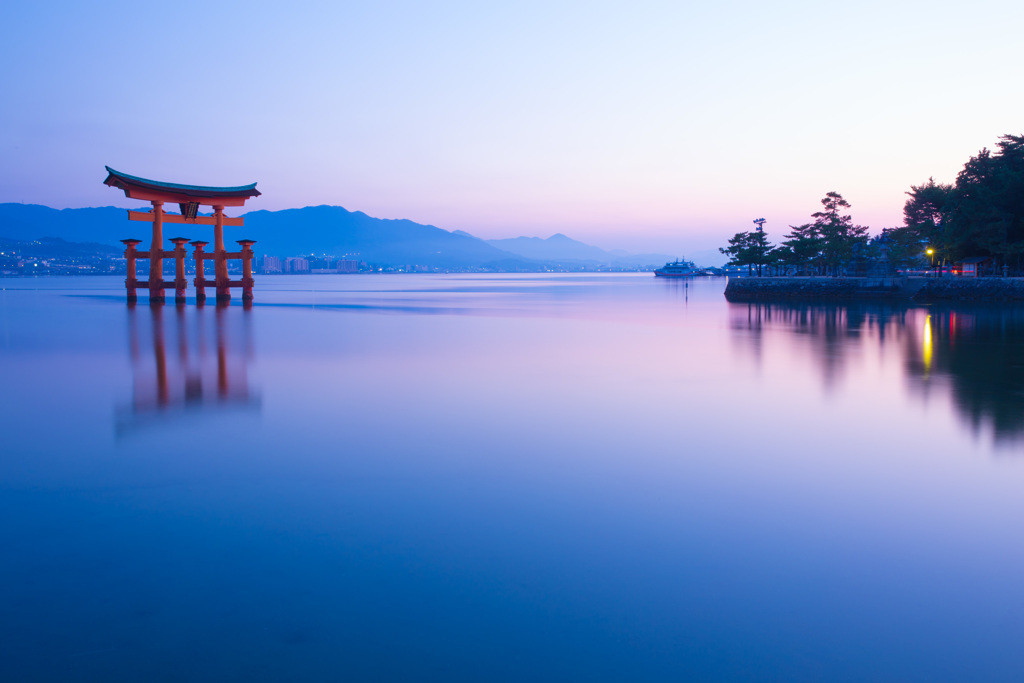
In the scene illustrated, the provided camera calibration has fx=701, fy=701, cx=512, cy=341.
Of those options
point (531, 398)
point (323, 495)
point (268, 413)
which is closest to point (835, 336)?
point (531, 398)

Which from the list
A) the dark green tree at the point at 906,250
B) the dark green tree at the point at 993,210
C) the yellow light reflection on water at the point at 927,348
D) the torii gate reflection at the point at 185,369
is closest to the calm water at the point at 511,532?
the torii gate reflection at the point at 185,369

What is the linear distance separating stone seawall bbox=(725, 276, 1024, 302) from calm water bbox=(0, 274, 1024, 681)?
35343mm

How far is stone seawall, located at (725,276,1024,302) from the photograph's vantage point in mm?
40753

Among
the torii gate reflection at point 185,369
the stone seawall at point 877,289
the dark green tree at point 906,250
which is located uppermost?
the dark green tree at point 906,250

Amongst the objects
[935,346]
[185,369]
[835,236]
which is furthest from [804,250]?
[185,369]

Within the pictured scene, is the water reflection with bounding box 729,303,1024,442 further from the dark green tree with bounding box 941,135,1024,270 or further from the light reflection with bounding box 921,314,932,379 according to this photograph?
the dark green tree with bounding box 941,135,1024,270

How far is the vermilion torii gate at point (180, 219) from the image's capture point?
30.2m

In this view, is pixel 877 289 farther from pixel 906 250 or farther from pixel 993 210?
pixel 906 250

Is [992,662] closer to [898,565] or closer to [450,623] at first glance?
[898,565]

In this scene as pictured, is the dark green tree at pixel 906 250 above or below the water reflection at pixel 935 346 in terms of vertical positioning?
above

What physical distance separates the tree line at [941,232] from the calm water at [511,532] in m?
38.4

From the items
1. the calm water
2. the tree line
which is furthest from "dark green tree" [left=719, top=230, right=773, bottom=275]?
the calm water

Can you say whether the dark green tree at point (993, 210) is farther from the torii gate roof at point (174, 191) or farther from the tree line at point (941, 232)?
the torii gate roof at point (174, 191)

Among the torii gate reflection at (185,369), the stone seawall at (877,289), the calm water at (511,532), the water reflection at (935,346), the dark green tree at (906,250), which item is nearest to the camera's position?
the calm water at (511,532)
